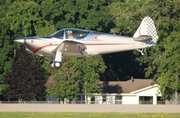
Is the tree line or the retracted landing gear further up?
the tree line

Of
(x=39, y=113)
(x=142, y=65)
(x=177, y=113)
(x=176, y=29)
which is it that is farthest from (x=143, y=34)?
(x=142, y=65)

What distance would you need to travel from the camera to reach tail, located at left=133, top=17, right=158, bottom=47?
114 ft

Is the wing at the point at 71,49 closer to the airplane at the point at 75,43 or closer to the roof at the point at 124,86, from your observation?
the airplane at the point at 75,43

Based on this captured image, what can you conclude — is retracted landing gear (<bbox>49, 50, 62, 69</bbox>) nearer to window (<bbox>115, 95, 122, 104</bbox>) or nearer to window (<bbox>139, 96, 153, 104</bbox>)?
window (<bbox>115, 95, 122, 104</bbox>)

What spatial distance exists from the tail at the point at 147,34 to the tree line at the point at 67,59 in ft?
48.1

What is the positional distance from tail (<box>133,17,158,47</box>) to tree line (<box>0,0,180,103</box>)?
1465cm

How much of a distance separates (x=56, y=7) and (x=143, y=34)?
26.0 meters

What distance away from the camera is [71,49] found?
112 ft

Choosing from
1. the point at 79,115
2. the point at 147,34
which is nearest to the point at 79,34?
the point at 147,34

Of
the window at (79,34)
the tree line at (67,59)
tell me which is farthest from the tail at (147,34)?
the tree line at (67,59)

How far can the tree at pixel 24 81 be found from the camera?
2109 inches

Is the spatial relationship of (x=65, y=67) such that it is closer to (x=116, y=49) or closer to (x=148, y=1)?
(x=148, y=1)

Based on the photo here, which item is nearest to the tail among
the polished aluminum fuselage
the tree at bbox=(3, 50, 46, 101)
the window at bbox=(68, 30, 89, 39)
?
the polished aluminum fuselage

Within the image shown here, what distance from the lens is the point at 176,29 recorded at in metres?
53.2
